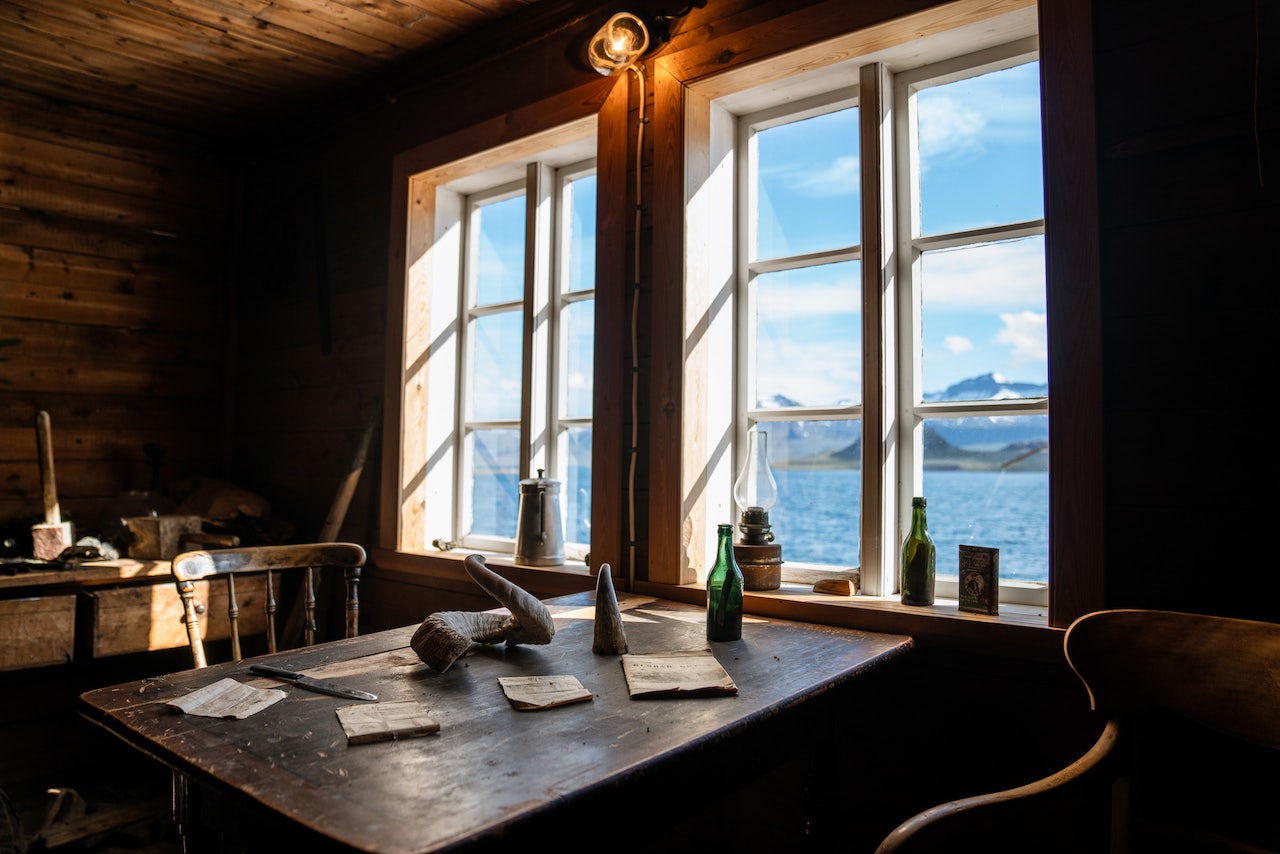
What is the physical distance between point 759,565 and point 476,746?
108 cm

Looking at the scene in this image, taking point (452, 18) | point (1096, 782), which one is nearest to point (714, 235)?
point (452, 18)

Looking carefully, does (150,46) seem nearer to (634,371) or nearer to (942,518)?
(634,371)

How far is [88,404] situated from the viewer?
133 inches

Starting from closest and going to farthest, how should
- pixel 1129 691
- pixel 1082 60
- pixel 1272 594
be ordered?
pixel 1129 691, pixel 1272 594, pixel 1082 60

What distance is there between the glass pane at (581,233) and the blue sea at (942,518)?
1.03 meters

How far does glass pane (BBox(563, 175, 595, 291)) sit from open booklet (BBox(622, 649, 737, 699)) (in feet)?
5.04

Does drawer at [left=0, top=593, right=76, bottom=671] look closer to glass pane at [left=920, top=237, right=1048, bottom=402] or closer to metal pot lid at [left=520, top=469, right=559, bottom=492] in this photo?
metal pot lid at [left=520, top=469, right=559, bottom=492]

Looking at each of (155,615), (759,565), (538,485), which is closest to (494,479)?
(538,485)

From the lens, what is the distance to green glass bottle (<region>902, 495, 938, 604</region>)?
181 cm

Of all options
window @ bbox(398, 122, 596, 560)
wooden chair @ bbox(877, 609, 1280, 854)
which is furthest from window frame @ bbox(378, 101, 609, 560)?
wooden chair @ bbox(877, 609, 1280, 854)

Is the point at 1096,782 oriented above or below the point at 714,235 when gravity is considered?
below

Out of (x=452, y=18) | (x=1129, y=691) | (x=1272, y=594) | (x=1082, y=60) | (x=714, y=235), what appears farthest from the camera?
(x=452, y=18)

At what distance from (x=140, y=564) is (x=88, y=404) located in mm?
1093

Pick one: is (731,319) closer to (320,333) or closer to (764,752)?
(764,752)
